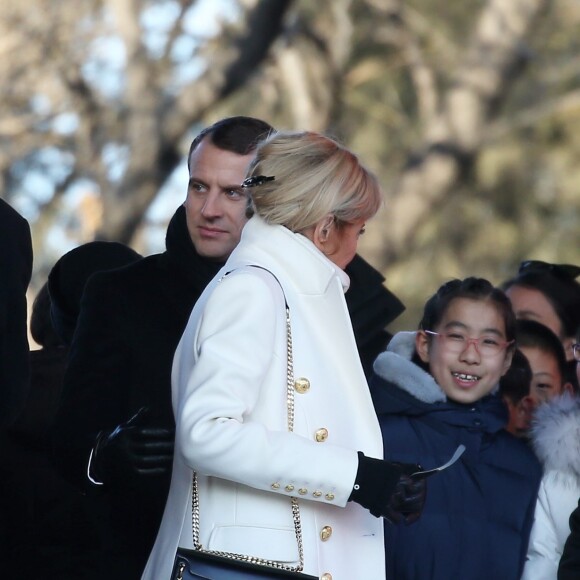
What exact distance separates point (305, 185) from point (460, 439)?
1016 mm

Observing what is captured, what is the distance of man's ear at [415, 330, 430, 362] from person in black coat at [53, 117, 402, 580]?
0.61m

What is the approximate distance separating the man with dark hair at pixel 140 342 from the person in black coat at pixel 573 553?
938 millimetres

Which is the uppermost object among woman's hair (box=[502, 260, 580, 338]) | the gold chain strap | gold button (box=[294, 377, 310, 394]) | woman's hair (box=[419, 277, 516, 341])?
woman's hair (box=[502, 260, 580, 338])

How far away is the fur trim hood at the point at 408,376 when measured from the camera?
369 cm

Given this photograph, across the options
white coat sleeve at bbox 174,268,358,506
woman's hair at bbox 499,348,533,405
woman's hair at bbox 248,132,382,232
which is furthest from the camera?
woman's hair at bbox 499,348,533,405

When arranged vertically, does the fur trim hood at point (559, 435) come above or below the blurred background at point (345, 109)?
below

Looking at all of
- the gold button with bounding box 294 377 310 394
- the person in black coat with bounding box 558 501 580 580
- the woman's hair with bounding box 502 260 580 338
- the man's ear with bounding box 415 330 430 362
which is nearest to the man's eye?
the man's ear with bounding box 415 330 430 362

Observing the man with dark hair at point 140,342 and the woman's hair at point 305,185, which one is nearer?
the woman's hair at point 305,185

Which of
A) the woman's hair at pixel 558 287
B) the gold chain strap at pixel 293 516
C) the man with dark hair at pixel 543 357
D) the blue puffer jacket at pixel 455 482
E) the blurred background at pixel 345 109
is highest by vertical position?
the blurred background at pixel 345 109

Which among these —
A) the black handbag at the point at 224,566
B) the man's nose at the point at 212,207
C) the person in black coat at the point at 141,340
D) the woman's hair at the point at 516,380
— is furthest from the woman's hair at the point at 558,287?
the black handbag at the point at 224,566

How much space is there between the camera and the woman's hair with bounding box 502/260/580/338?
4836mm

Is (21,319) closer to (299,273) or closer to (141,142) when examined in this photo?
(299,273)

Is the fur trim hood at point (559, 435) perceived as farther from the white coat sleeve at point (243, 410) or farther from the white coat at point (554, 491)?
the white coat sleeve at point (243, 410)

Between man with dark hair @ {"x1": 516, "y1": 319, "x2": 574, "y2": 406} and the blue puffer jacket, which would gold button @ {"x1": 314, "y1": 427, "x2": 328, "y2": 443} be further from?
man with dark hair @ {"x1": 516, "y1": 319, "x2": 574, "y2": 406}
